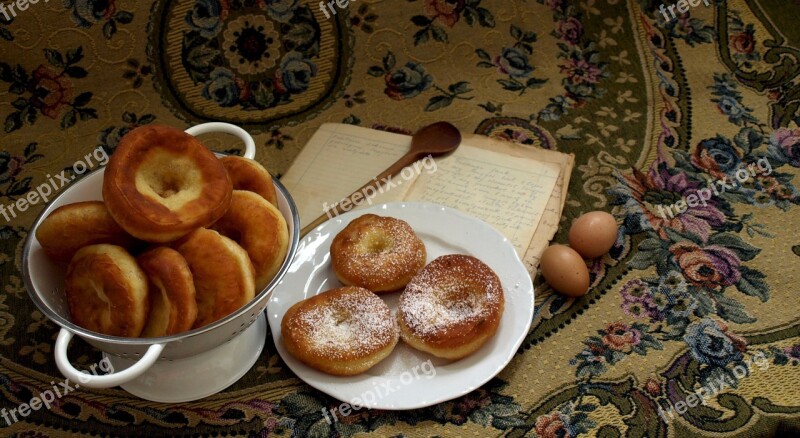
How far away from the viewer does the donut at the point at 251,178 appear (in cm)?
90

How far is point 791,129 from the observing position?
121 cm

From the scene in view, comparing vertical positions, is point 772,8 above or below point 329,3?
below

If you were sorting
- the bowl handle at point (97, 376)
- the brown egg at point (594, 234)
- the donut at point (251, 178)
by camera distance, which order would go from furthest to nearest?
the brown egg at point (594, 234)
the donut at point (251, 178)
the bowl handle at point (97, 376)

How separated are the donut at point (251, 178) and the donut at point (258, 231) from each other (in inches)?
1.2

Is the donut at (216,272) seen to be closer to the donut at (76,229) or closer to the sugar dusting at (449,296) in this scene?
the donut at (76,229)

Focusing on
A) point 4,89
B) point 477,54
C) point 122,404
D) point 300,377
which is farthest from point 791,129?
point 4,89

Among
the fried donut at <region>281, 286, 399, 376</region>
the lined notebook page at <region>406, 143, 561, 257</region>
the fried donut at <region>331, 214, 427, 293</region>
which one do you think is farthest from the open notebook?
the fried donut at <region>281, 286, 399, 376</region>

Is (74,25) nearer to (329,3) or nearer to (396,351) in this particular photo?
(329,3)

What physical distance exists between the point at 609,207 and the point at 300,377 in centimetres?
55

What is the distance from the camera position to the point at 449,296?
93cm

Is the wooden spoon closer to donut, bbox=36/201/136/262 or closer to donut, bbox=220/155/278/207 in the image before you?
donut, bbox=220/155/278/207

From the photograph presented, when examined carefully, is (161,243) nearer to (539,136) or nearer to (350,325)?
(350,325)

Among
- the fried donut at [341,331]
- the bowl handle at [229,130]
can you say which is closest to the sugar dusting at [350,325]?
the fried donut at [341,331]

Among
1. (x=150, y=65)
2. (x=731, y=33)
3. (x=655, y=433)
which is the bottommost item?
(x=655, y=433)
